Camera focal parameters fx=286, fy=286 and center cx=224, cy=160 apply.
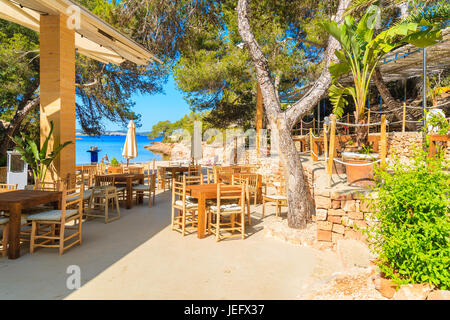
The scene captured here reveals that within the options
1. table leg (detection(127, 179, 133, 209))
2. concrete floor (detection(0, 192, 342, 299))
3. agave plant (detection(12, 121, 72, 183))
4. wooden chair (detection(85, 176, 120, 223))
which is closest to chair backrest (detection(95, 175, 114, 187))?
wooden chair (detection(85, 176, 120, 223))

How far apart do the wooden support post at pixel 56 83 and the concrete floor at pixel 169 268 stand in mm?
1855

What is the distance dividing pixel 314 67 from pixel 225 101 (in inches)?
165

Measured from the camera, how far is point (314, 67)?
33.9 ft

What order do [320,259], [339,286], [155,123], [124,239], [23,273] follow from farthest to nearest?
1. [155,123]
2. [124,239]
3. [320,259]
4. [23,273]
5. [339,286]

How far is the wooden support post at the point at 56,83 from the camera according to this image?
5.29 m

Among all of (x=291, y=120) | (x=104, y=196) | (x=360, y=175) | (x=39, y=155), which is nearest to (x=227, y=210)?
(x=291, y=120)

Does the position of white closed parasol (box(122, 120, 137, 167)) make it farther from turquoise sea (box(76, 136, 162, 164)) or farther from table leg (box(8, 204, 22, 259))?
table leg (box(8, 204, 22, 259))

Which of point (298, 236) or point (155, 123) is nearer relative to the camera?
point (298, 236)

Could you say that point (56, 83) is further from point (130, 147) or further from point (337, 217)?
point (337, 217)

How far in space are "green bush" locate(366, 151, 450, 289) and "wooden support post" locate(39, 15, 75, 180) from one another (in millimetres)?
5420

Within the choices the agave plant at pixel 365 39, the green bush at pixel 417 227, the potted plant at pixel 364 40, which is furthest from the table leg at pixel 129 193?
the green bush at pixel 417 227

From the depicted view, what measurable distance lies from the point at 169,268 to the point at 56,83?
4149mm

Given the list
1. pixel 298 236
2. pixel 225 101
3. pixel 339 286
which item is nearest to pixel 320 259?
pixel 298 236

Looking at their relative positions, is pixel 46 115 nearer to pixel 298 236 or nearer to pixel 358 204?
pixel 298 236
